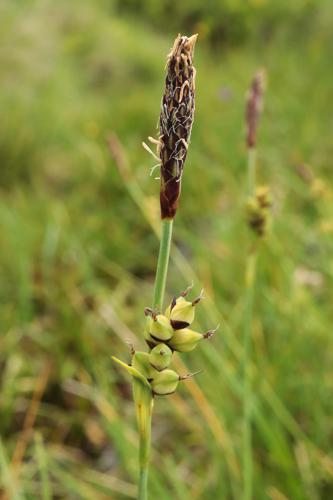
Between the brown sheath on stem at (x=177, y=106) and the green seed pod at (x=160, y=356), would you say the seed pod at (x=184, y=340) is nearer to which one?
the green seed pod at (x=160, y=356)

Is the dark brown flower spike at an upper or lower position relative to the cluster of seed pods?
upper

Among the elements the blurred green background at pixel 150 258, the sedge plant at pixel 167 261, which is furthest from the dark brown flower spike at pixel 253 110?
the sedge plant at pixel 167 261

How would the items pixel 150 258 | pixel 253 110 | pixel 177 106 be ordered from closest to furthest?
pixel 177 106 < pixel 253 110 < pixel 150 258

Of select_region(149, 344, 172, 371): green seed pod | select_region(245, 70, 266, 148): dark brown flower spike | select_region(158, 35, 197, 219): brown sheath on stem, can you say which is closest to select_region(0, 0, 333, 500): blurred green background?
select_region(245, 70, 266, 148): dark brown flower spike

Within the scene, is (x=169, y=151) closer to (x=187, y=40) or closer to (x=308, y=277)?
(x=187, y=40)

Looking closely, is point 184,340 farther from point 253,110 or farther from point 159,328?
point 253,110

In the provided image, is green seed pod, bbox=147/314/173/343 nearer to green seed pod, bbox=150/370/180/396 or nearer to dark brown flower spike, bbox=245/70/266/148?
green seed pod, bbox=150/370/180/396

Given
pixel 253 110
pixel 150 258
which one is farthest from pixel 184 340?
pixel 150 258
